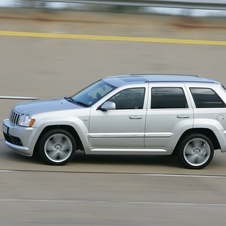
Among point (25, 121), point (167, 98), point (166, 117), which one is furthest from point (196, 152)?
point (25, 121)

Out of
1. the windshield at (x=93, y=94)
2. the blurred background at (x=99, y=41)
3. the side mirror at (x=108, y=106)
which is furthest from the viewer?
the blurred background at (x=99, y=41)

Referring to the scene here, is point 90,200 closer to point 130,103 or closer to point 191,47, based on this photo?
point 130,103

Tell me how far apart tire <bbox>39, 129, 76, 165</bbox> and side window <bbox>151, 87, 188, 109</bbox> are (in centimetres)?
163

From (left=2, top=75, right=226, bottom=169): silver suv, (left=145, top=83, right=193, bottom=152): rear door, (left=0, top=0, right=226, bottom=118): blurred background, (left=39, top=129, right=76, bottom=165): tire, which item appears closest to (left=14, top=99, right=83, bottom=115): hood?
(left=2, top=75, right=226, bottom=169): silver suv

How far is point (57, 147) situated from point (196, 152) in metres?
2.53

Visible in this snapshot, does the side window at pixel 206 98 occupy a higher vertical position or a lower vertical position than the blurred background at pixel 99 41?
lower

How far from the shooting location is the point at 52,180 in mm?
10508

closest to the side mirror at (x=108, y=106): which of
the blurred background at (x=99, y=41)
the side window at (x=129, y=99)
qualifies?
the side window at (x=129, y=99)

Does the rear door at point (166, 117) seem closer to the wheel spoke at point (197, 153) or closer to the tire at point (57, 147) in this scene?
the wheel spoke at point (197, 153)

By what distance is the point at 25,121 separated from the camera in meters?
11.6

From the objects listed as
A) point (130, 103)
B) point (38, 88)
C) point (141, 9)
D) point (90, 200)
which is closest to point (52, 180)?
point (90, 200)

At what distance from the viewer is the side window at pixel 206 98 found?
1216 centimetres

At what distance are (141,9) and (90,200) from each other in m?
12.2

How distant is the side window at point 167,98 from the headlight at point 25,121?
2.17m
